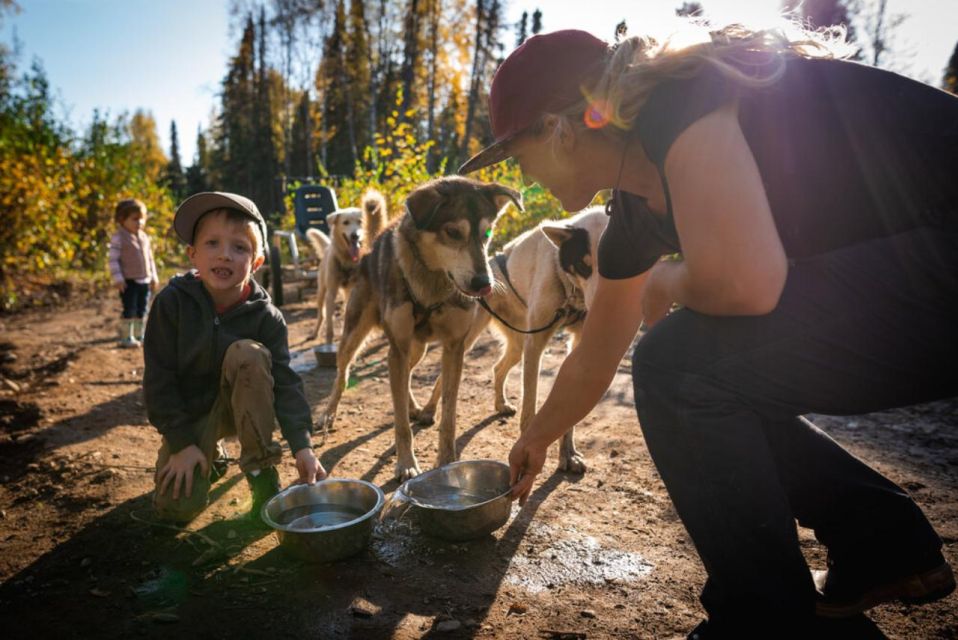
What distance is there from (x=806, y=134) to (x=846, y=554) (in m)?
1.31

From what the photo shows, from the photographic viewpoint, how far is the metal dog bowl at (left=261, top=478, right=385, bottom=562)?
2.13 m

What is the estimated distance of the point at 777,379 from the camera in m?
1.42

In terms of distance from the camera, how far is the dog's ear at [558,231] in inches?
120

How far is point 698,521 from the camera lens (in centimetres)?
145

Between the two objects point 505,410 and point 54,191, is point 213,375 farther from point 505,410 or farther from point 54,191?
point 54,191

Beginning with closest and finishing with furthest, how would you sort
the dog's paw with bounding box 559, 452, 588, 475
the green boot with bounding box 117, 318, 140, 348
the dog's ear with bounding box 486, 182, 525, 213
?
→ the dog's paw with bounding box 559, 452, 588, 475, the dog's ear with bounding box 486, 182, 525, 213, the green boot with bounding box 117, 318, 140, 348

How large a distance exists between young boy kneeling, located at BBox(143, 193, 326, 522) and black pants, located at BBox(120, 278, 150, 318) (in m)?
4.98

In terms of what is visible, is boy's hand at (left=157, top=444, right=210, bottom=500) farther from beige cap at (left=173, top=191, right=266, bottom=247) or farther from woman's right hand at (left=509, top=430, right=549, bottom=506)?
woman's right hand at (left=509, top=430, right=549, bottom=506)

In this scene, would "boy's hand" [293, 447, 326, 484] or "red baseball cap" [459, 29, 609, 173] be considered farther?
"boy's hand" [293, 447, 326, 484]

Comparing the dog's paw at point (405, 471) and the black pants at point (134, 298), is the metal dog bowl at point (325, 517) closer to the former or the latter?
the dog's paw at point (405, 471)

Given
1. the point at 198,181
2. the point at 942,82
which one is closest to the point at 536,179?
the point at 942,82

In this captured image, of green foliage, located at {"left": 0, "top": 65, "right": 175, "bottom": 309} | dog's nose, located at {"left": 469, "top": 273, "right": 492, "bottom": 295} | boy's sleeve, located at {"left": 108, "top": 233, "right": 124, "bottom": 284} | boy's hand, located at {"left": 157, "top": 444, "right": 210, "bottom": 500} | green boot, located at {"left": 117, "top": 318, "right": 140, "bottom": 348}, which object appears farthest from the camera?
green foliage, located at {"left": 0, "top": 65, "right": 175, "bottom": 309}

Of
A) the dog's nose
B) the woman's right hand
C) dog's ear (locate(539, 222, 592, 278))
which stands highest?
dog's ear (locate(539, 222, 592, 278))

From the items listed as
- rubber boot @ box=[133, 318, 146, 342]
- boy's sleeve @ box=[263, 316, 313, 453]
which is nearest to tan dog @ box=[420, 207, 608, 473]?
boy's sleeve @ box=[263, 316, 313, 453]
